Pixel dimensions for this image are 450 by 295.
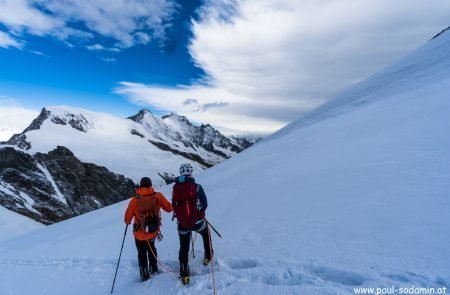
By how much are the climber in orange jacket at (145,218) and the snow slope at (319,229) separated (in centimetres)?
46

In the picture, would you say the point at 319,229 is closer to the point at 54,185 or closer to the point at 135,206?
the point at 135,206

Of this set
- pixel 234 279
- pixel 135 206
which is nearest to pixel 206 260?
pixel 234 279

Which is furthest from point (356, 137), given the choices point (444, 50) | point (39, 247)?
point (444, 50)

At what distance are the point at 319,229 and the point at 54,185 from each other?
313 feet

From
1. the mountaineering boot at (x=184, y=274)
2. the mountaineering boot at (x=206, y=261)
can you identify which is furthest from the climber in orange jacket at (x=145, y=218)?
the mountaineering boot at (x=206, y=261)

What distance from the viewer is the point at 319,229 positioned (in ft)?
22.9

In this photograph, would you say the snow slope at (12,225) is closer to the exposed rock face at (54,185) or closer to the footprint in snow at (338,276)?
the exposed rock face at (54,185)

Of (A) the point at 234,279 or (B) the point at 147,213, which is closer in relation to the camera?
(A) the point at 234,279

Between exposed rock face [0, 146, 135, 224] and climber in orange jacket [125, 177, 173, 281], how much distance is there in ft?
177

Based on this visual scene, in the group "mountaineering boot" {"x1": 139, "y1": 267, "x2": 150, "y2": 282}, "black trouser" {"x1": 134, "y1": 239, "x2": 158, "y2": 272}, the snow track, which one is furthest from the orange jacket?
the snow track

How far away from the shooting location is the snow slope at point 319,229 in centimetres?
561

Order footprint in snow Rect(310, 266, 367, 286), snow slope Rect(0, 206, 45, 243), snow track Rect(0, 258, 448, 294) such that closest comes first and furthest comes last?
snow track Rect(0, 258, 448, 294) < footprint in snow Rect(310, 266, 367, 286) < snow slope Rect(0, 206, 45, 243)

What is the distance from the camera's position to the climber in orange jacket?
26.6 ft

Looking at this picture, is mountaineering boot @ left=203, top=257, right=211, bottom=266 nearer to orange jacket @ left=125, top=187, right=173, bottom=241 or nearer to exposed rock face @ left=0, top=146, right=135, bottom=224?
orange jacket @ left=125, top=187, right=173, bottom=241
